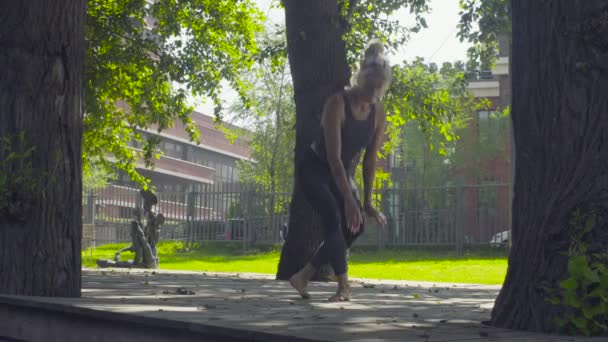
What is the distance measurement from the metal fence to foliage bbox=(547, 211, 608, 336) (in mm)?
19855

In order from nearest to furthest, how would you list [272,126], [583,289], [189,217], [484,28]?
1. [583,289]
2. [484,28]
3. [189,217]
4. [272,126]

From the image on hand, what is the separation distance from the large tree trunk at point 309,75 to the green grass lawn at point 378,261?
5.51 m

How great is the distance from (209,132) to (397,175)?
153 ft

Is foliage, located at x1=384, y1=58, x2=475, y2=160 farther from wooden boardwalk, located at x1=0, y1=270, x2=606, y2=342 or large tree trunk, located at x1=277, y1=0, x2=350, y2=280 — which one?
wooden boardwalk, located at x1=0, y1=270, x2=606, y2=342

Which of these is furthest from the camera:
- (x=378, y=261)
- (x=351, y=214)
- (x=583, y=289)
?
(x=378, y=261)

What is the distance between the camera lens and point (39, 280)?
6461mm

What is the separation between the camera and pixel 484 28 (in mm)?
15359

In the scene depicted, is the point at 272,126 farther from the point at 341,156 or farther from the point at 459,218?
the point at 341,156

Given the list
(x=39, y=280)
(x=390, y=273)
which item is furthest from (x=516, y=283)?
(x=390, y=273)

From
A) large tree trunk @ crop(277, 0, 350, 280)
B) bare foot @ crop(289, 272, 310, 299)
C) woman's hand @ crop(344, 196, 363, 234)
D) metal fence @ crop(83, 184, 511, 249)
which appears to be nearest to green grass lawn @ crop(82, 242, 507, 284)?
metal fence @ crop(83, 184, 511, 249)

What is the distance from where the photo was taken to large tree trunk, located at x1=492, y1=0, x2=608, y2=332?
14.8ft

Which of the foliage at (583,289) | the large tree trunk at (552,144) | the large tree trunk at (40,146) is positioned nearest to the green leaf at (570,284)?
the foliage at (583,289)

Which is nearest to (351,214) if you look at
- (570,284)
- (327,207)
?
(327,207)

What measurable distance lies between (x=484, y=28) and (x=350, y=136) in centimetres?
907
